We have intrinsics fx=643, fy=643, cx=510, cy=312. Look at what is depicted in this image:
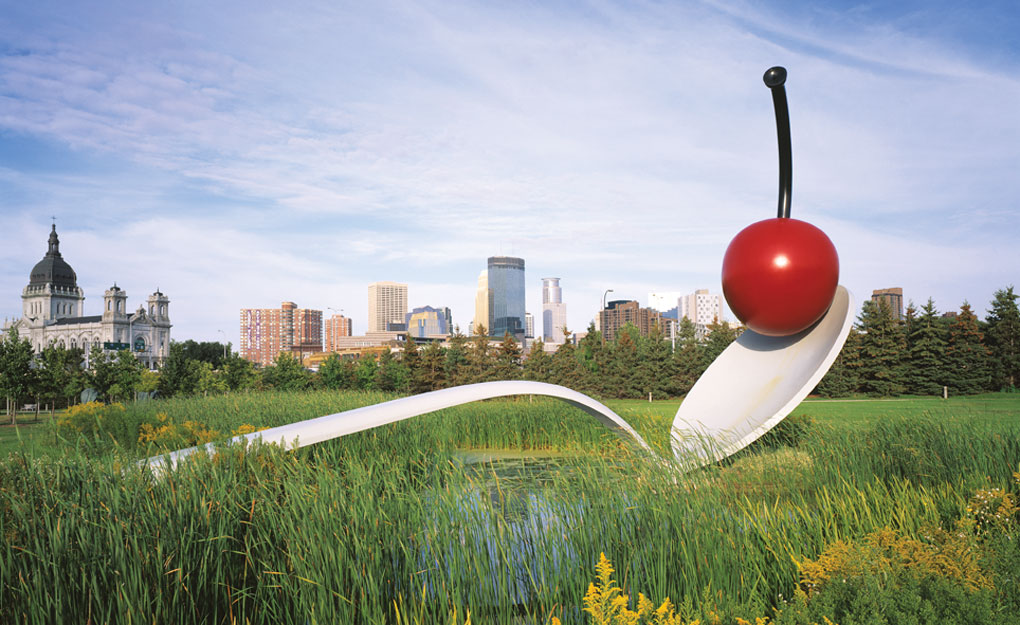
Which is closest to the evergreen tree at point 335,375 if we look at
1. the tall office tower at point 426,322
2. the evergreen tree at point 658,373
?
the evergreen tree at point 658,373

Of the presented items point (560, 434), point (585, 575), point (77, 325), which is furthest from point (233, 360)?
point (77, 325)

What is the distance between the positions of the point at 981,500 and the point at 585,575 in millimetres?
2385

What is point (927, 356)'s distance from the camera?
2186cm

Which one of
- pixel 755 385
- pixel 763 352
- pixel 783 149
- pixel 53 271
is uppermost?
pixel 53 271

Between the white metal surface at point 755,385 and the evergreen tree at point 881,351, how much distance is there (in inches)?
677

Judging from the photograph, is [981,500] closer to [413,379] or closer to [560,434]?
[560,434]

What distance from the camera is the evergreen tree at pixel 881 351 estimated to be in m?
22.2

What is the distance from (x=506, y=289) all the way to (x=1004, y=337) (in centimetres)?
17108

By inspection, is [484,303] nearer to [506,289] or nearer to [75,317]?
[506,289]

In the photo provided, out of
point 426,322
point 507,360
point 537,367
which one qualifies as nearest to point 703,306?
point 426,322

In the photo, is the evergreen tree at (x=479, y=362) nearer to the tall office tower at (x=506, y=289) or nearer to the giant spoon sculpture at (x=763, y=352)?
the giant spoon sculpture at (x=763, y=352)

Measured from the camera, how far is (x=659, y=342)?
24.5 metres

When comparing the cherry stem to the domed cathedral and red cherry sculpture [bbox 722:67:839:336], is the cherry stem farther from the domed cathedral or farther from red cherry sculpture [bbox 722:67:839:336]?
the domed cathedral

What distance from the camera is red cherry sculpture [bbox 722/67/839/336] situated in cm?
657
